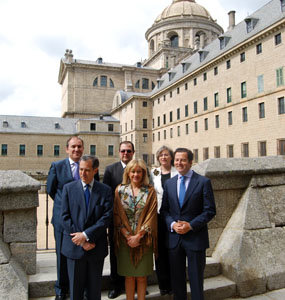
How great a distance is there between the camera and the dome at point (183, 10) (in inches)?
2366

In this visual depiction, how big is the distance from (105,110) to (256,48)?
37.6 m

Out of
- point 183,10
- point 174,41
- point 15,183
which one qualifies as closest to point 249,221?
point 15,183

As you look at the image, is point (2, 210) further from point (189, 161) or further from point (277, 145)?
point (277, 145)

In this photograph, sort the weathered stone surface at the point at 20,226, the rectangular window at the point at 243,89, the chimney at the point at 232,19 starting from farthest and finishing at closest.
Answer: the chimney at the point at 232,19, the rectangular window at the point at 243,89, the weathered stone surface at the point at 20,226

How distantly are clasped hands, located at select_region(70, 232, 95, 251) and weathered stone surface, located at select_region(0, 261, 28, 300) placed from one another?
806 millimetres

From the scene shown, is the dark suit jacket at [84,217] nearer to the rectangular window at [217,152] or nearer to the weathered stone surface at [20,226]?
the weathered stone surface at [20,226]

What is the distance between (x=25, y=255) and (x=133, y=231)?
1422mm

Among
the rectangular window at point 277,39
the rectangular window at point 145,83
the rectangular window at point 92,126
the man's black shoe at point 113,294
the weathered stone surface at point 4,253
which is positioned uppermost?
the rectangular window at point 145,83

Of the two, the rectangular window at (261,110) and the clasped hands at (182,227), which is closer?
the clasped hands at (182,227)

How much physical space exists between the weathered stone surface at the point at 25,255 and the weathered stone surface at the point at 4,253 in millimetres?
92

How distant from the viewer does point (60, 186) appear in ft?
11.3

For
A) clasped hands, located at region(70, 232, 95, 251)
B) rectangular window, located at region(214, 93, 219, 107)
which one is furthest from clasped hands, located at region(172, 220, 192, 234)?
rectangular window, located at region(214, 93, 219, 107)

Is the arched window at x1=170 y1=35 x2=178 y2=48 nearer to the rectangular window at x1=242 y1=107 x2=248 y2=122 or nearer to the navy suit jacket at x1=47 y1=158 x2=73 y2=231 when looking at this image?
the rectangular window at x1=242 y1=107 x2=248 y2=122

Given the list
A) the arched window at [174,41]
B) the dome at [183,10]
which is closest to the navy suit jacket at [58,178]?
the arched window at [174,41]
